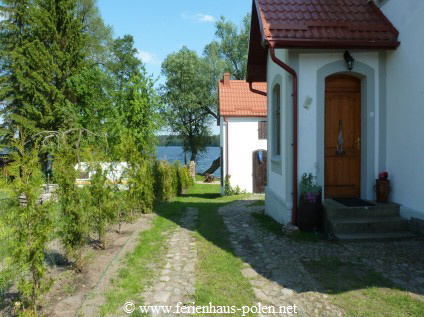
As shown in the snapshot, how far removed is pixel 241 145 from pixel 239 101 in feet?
9.48

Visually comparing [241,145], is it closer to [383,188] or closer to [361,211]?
[383,188]

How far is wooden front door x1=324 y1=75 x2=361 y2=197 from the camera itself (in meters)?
7.79

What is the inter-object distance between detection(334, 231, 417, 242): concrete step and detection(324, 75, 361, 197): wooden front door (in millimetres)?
1465

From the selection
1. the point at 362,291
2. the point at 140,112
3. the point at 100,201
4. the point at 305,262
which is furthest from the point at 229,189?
the point at 362,291

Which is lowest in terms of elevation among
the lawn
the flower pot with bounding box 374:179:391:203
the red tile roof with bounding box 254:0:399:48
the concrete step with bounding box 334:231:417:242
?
the lawn

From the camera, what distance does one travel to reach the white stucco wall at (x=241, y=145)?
874 inches

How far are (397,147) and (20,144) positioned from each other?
21.6 feet

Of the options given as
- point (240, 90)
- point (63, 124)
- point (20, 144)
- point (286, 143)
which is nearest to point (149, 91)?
point (286, 143)

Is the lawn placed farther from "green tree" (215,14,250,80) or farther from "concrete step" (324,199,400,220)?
"green tree" (215,14,250,80)

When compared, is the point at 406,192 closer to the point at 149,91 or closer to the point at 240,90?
the point at 149,91

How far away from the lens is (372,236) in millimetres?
6383

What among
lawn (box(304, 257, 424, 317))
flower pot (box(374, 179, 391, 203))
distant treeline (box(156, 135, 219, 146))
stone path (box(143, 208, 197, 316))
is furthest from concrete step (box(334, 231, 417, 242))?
distant treeline (box(156, 135, 219, 146))

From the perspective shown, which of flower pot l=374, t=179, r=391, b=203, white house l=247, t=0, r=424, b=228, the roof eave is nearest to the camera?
white house l=247, t=0, r=424, b=228

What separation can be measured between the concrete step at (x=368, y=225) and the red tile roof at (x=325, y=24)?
336 cm
